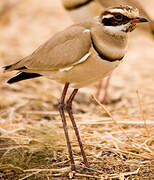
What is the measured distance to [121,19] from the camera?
2008 millimetres

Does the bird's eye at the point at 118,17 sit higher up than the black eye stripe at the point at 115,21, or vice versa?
the bird's eye at the point at 118,17

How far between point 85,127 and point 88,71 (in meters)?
0.99

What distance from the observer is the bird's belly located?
1.98m

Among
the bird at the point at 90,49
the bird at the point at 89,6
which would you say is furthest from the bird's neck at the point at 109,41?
the bird at the point at 89,6

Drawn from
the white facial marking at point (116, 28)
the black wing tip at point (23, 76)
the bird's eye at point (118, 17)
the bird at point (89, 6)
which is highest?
the bird's eye at point (118, 17)

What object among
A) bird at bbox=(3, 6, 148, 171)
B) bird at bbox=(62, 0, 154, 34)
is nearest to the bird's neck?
bird at bbox=(3, 6, 148, 171)

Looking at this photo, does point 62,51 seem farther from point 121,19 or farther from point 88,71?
point 121,19

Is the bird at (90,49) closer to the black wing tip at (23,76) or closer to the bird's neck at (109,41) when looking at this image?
the bird's neck at (109,41)

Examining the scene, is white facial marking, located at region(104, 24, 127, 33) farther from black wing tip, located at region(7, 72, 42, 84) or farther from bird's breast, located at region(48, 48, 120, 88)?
black wing tip, located at region(7, 72, 42, 84)

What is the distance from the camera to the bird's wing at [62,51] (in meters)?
2.02

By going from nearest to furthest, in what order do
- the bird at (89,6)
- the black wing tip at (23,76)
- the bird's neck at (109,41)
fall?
the bird's neck at (109,41)
the black wing tip at (23,76)
the bird at (89,6)

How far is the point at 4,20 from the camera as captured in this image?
6.13 m

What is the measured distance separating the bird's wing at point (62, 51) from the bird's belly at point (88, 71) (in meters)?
0.04

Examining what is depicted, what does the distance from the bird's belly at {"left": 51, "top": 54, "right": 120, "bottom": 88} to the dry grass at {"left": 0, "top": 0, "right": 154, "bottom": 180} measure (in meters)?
0.39
